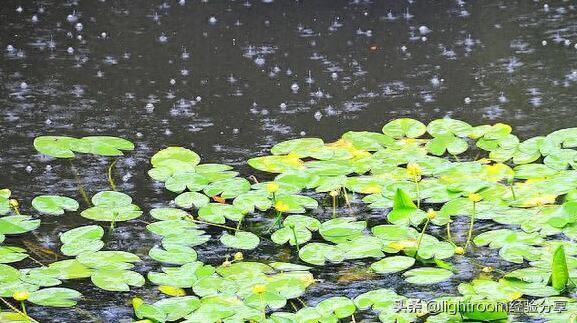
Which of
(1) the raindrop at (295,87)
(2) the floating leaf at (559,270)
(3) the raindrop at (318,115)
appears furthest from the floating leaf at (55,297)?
(1) the raindrop at (295,87)

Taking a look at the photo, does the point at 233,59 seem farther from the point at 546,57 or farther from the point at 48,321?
the point at 48,321

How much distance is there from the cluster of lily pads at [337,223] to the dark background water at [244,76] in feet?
0.20

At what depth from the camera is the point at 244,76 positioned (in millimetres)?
2967

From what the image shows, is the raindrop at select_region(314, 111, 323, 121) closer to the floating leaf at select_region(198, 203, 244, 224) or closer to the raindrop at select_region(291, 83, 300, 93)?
the raindrop at select_region(291, 83, 300, 93)

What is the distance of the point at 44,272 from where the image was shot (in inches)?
73.7

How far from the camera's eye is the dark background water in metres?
2.48

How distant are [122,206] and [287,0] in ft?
5.53

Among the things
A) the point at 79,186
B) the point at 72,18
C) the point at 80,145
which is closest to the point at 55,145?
the point at 80,145

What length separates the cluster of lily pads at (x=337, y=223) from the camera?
5.79ft

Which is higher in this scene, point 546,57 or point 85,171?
point 546,57

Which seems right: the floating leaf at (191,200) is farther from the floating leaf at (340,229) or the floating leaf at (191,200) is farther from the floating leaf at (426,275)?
the floating leaf at (426,275)

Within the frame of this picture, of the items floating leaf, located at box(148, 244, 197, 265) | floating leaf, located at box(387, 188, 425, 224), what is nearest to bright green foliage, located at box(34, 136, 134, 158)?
floating leaf, located at box(148, 244, 197, 265)

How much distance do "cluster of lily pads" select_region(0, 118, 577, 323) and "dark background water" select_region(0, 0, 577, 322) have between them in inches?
2.4

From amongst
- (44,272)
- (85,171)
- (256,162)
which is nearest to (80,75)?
(85,171)
